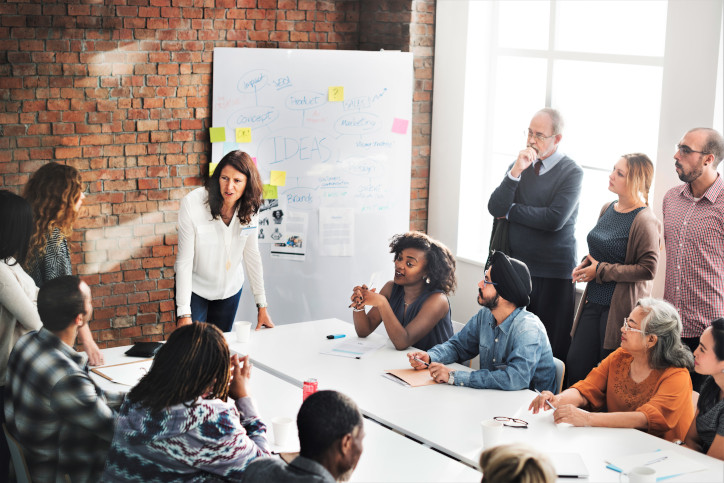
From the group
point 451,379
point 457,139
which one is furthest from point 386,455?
point 457,139

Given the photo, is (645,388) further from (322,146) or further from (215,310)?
(322,146)

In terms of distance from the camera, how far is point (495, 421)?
3.08 meters

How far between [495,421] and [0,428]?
194 centimetres

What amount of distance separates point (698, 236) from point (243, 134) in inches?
121

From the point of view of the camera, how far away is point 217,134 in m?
5.91

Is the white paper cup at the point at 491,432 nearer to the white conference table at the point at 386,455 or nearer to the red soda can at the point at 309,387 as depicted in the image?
the white conference table at the point at 386,455

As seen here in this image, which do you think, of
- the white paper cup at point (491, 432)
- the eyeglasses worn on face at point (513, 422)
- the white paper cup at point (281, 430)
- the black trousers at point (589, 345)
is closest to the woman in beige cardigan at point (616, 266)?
the black trousers at point (589, 345)

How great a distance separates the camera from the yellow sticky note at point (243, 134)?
5898 mm

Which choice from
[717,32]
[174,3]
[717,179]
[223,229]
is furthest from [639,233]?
[174,3]

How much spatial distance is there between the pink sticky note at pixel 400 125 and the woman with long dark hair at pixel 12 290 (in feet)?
10.3

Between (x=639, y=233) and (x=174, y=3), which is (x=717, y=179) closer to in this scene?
(x=639, y=233)

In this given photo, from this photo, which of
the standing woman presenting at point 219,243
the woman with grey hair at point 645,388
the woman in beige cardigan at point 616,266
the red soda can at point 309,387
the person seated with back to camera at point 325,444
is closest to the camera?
the person seated with back to camera at point 325,444

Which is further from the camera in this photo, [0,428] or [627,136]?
[627,136]

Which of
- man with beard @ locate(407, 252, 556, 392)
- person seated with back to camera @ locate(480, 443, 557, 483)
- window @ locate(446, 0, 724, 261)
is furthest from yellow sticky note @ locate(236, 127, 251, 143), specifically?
person seated with back to camera @ locate(480, 443, 557, 483)
